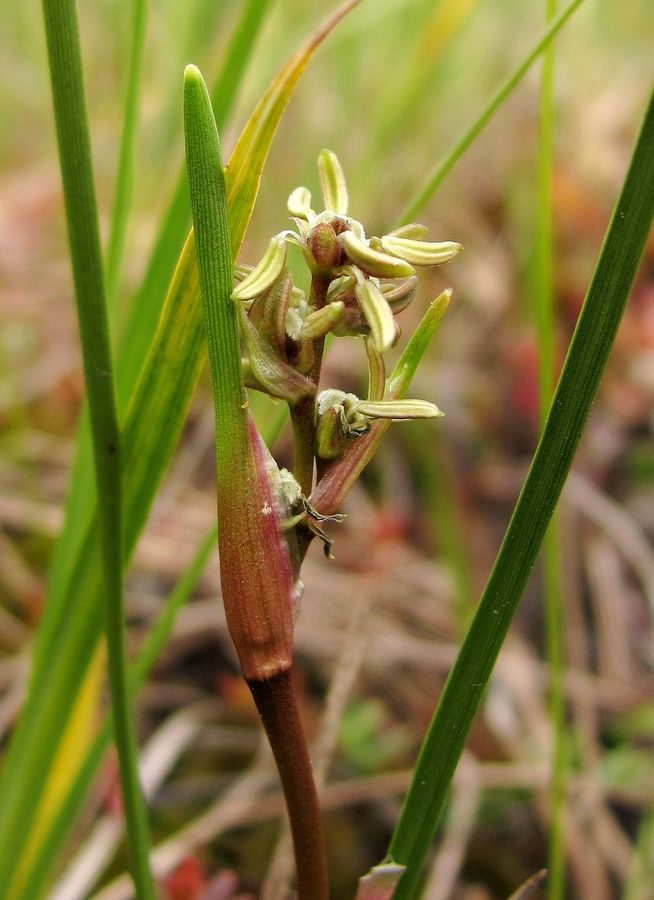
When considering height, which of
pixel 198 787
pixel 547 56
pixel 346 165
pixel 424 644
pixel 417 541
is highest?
pixel 346 165

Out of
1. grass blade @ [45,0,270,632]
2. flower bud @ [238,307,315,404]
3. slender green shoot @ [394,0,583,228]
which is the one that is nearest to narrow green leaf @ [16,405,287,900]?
grass blade @ [45,0,270,632]

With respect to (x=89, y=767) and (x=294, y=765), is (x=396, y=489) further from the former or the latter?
(x=294, y=765)

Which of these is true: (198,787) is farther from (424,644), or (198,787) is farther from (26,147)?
(26,147)

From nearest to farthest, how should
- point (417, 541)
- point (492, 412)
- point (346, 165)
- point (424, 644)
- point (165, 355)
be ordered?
point (165, 355) < point (424, 644) < point (417, 541) < point (492, 412) < point (346, 165)

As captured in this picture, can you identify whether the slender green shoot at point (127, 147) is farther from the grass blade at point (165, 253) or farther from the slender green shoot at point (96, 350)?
the slender green shoot at point (96, 350)

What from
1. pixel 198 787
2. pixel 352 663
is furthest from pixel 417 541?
pixel 198 787

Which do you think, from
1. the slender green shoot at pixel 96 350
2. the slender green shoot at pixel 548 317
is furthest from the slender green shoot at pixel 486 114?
the slender green shoot at pixel 96 350

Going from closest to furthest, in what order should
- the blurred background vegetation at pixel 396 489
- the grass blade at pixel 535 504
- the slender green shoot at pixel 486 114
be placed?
the grass blade at pixel 535 504
the slender green shoot at pixel 486 114
the blurred background vegetation at pixel 396 489

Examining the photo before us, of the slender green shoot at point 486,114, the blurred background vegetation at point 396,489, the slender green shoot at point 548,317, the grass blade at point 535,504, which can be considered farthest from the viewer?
the blurred background vegetation at point 396,489
